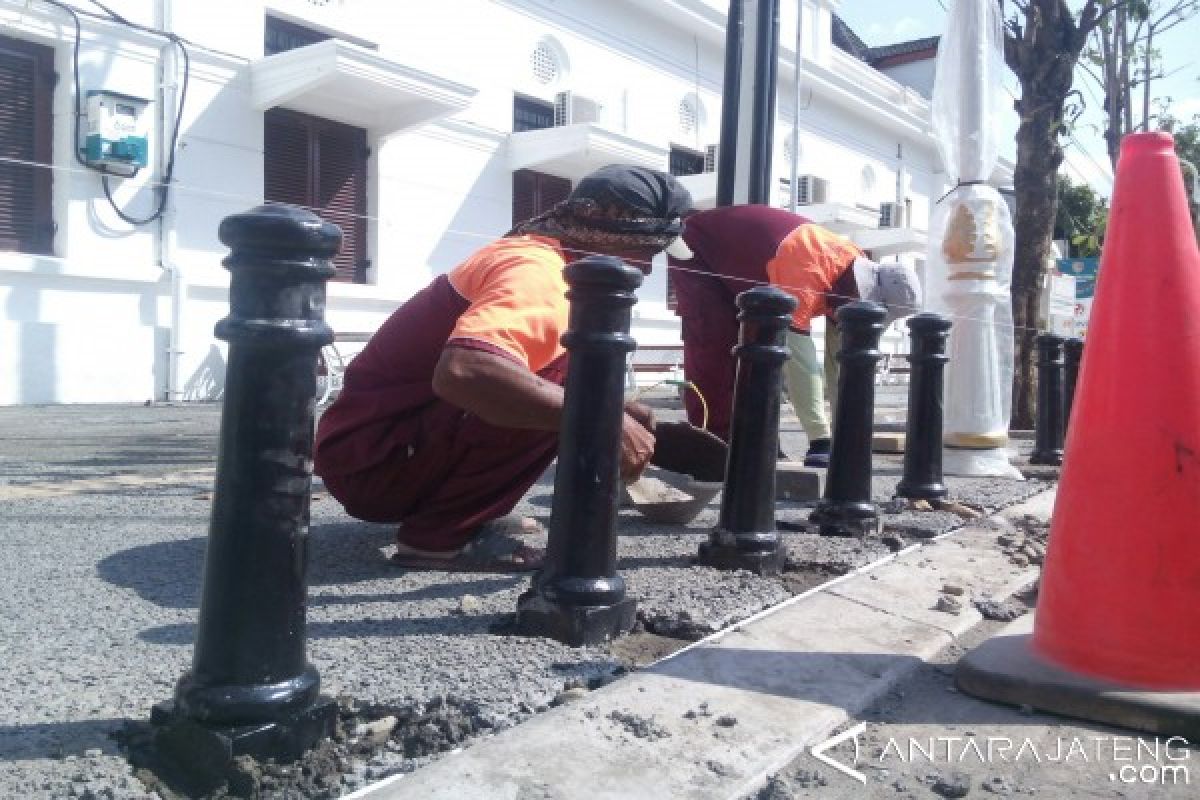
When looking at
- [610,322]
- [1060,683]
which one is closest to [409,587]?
[610,322]

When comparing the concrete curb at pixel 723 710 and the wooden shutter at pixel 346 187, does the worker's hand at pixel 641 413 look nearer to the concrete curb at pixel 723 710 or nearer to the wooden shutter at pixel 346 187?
the concrete curb at pixel 723 710

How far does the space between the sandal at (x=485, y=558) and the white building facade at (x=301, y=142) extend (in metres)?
3.99

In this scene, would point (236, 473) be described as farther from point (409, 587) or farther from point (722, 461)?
point (722, 461)

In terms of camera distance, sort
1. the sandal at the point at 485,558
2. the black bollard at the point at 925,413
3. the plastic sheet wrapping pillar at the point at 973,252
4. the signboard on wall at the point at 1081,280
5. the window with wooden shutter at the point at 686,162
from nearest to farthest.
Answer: the sandal at the point at 485,558
the black bollard at the point at 925,413
the plastic sheet wrapping pillar at the point at 973,252
the signboard on wall at the point at 1081,280
the window with wooden shutter at the point at 686,162

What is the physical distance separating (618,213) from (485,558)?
1.07 meters

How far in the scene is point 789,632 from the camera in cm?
266

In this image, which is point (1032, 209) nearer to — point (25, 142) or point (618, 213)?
point (618, 213)

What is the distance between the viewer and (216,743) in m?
1.64

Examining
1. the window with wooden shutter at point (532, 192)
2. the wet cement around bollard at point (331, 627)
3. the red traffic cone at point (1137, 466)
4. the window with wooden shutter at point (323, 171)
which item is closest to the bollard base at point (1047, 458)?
the wet cement around bollard at point (331, 627)

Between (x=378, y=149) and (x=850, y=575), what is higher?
(x=378, y=149)

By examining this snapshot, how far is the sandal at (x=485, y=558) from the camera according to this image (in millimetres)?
3082

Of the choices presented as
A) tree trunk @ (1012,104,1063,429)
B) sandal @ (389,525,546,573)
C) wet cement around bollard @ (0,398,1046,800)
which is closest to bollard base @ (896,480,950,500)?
wet cement around bollard @ (0,398,1046,800)

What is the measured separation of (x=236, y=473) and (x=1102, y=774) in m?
1.67

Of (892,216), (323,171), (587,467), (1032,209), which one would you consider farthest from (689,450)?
(892,216)
